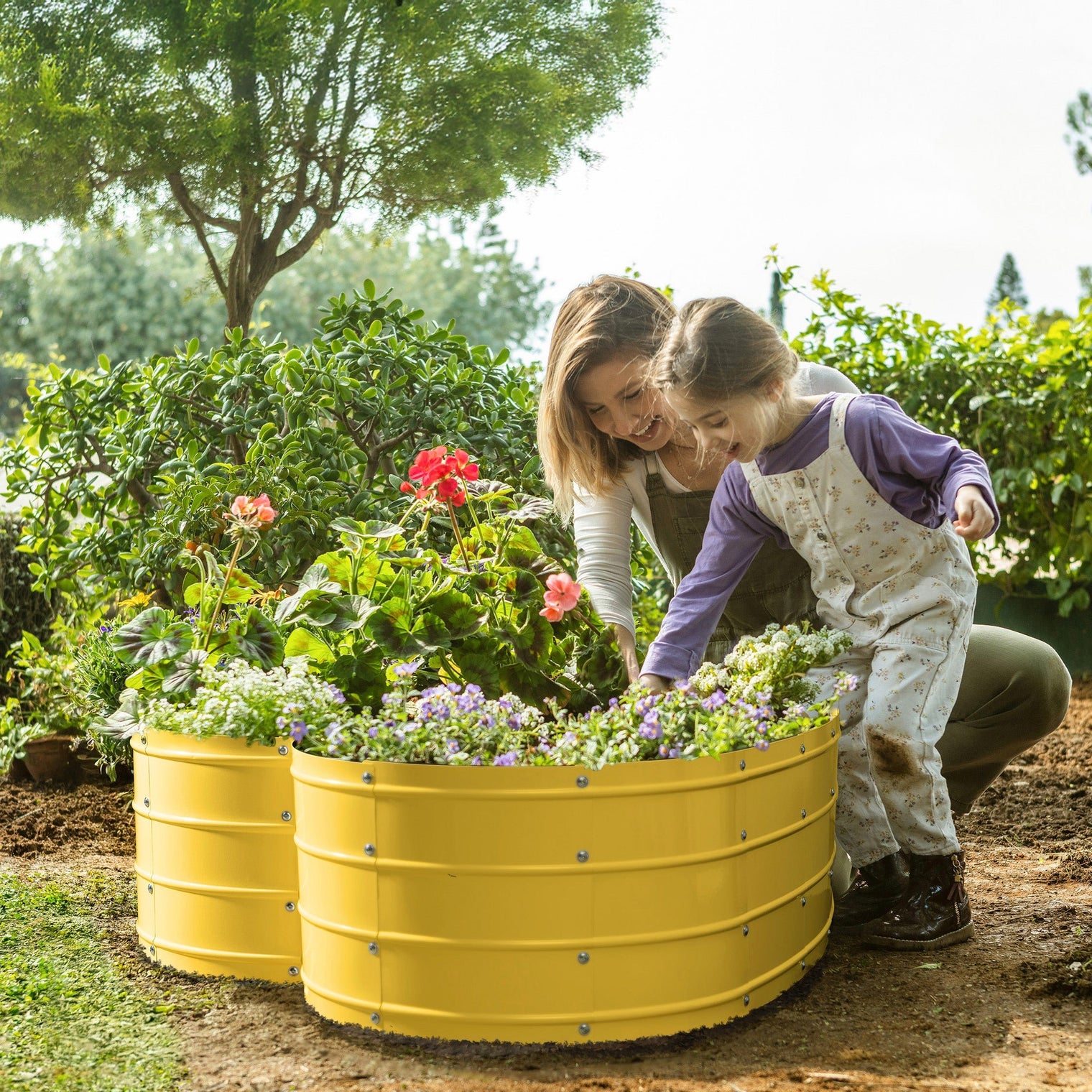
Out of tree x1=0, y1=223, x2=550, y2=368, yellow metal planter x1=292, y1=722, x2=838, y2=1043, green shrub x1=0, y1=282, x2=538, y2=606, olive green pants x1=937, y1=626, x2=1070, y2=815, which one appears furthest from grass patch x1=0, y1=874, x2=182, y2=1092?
tree x1=0, y1=223, x2=550, y2=368

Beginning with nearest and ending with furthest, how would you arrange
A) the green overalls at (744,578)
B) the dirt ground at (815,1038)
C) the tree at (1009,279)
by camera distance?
1. the dirt ground at (815,1038)
2. the green overalls at (744,578)
3. the tree at (1009,279)

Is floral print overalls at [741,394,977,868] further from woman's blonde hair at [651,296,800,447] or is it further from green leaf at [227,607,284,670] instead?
green leaf at [227,607,284,670]

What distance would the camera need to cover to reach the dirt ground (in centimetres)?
125

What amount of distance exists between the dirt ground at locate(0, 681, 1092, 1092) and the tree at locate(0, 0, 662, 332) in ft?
9.28

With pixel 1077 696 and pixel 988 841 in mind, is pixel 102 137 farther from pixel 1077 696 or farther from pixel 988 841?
pixel 1077 696

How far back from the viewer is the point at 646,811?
130cm

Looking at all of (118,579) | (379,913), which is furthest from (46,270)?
(379,913)

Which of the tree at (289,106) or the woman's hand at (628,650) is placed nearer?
the woman's hand at (628,650)

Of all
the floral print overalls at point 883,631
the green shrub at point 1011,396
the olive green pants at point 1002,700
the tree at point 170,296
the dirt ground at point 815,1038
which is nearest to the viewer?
the dirt ground at point 815,1038

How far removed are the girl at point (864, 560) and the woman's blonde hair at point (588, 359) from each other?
158 millimetres

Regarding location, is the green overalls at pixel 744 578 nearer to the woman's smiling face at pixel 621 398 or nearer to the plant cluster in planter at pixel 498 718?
the woman's smiling face at pixel 621 398

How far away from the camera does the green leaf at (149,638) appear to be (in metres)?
1.65

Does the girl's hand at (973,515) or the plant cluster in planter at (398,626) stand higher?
the girl's hand at (973,515)

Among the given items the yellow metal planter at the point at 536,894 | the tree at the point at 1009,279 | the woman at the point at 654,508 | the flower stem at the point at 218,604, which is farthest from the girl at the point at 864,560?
the tree at the point at 1009,279
